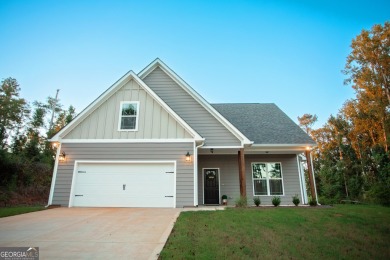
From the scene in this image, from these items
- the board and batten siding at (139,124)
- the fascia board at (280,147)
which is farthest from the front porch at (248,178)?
the board and batten siding at (139,124)

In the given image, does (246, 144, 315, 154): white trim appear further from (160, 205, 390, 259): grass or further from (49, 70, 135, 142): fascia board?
(49, 70, 135, 142): fascia board

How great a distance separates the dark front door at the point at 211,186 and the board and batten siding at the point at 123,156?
2997 mm

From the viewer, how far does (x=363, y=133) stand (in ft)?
69.4

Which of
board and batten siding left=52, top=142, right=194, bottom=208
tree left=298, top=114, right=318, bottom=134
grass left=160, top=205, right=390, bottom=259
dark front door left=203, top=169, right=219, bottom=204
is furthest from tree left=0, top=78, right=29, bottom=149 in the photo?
tree left=298, top=114, right=318, bottom=134

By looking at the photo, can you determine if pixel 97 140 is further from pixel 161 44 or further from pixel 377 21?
pixel 377 21

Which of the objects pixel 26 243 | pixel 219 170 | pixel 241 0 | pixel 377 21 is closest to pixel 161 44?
pixel 241 0

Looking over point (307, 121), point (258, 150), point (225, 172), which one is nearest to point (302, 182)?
point (258, 150)

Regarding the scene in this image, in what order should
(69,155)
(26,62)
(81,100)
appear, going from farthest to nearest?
(81,100), (26,62), (69,155)

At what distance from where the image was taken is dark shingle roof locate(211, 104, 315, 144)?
11.3m

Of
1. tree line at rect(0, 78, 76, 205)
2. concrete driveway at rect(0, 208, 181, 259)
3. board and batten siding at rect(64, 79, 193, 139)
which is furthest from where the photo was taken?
tree line at rect(0, 78, 76, 205)

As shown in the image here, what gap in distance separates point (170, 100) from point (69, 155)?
18.5ft

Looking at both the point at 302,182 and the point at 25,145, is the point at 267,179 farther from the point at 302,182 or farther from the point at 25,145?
the point at 25,145

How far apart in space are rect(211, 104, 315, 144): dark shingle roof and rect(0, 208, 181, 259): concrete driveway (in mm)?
7808

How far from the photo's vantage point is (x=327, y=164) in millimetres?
24281
